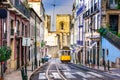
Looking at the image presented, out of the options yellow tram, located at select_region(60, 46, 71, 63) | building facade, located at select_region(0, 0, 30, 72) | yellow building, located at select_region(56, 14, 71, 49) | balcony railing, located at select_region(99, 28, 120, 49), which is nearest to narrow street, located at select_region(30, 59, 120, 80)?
building facade, located at select_region(0, 0, 30, 72)

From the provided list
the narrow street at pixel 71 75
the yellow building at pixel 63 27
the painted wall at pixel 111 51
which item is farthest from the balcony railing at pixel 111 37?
the yellow building at pixel 63 27

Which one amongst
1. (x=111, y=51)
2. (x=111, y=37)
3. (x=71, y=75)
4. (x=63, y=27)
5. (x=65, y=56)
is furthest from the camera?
(x=63, y=27)

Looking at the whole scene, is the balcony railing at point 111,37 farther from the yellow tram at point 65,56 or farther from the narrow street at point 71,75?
the yellow tram at point 65,56

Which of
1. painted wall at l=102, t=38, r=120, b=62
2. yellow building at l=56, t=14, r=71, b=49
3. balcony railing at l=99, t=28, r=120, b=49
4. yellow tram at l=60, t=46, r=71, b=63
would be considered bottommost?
yellow tram at l=60, t=46, r=71, b=63

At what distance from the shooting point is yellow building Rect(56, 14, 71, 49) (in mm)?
158125

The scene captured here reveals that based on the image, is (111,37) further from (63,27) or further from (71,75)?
(63,27)

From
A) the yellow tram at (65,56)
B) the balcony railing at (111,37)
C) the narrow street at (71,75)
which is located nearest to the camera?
the narrow street at (71,75)

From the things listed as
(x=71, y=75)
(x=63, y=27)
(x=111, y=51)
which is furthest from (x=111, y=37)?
(x=63, y=27)

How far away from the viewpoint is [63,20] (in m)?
168

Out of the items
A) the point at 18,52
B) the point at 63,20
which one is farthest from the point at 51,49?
the point at 18,52

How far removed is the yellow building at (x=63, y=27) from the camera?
158 metres

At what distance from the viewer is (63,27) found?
166 meters

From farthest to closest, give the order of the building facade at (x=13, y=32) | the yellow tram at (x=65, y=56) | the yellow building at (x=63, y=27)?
the yellow building at (x=63, y=27)
the yellow tram at (x=65, y=56)
the building facade at (x=13, y=32)

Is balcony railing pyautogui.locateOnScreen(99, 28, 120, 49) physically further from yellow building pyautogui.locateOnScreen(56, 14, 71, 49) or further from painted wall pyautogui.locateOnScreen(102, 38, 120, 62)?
yellow building pyautogui.locateOnScreen(56, 14, 71, 49)
